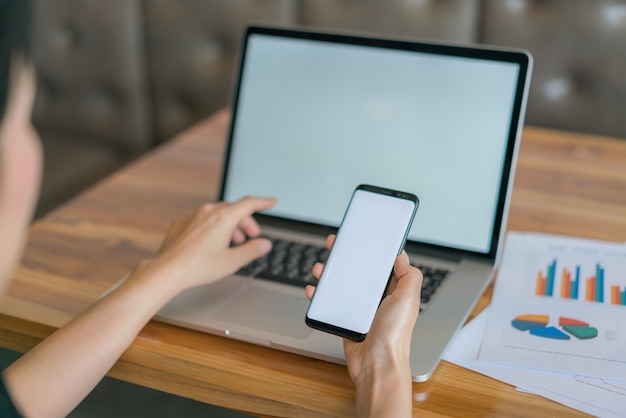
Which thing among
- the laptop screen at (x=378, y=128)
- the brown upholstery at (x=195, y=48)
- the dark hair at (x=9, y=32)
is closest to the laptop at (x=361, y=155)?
the laptop screen at (x=378, y=128)

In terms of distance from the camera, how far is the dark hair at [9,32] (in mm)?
405

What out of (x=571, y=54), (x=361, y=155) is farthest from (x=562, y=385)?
(x=571, y=54)

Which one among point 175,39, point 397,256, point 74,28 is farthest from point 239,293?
point 74,28

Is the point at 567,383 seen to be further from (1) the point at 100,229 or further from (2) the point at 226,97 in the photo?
(2) the point at 226,97

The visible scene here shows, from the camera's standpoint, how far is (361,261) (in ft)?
2.48

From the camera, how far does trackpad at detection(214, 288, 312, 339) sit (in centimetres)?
82

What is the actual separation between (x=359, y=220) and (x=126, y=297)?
0.27 meters

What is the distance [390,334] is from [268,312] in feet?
0.67

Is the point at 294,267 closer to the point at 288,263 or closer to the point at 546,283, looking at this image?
the point at 288,263

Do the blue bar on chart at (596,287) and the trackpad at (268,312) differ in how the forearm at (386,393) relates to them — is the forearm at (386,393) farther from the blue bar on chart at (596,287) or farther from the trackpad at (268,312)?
the blue bar on chart at (596,287)

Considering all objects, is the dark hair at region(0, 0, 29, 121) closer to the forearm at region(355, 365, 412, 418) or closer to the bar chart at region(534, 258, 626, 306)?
the forearm at region(355, 365, 412, 418)

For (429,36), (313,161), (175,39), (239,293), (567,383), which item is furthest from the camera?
(175,39)

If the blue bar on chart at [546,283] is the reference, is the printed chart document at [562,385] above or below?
below

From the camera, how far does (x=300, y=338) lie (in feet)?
2.62
